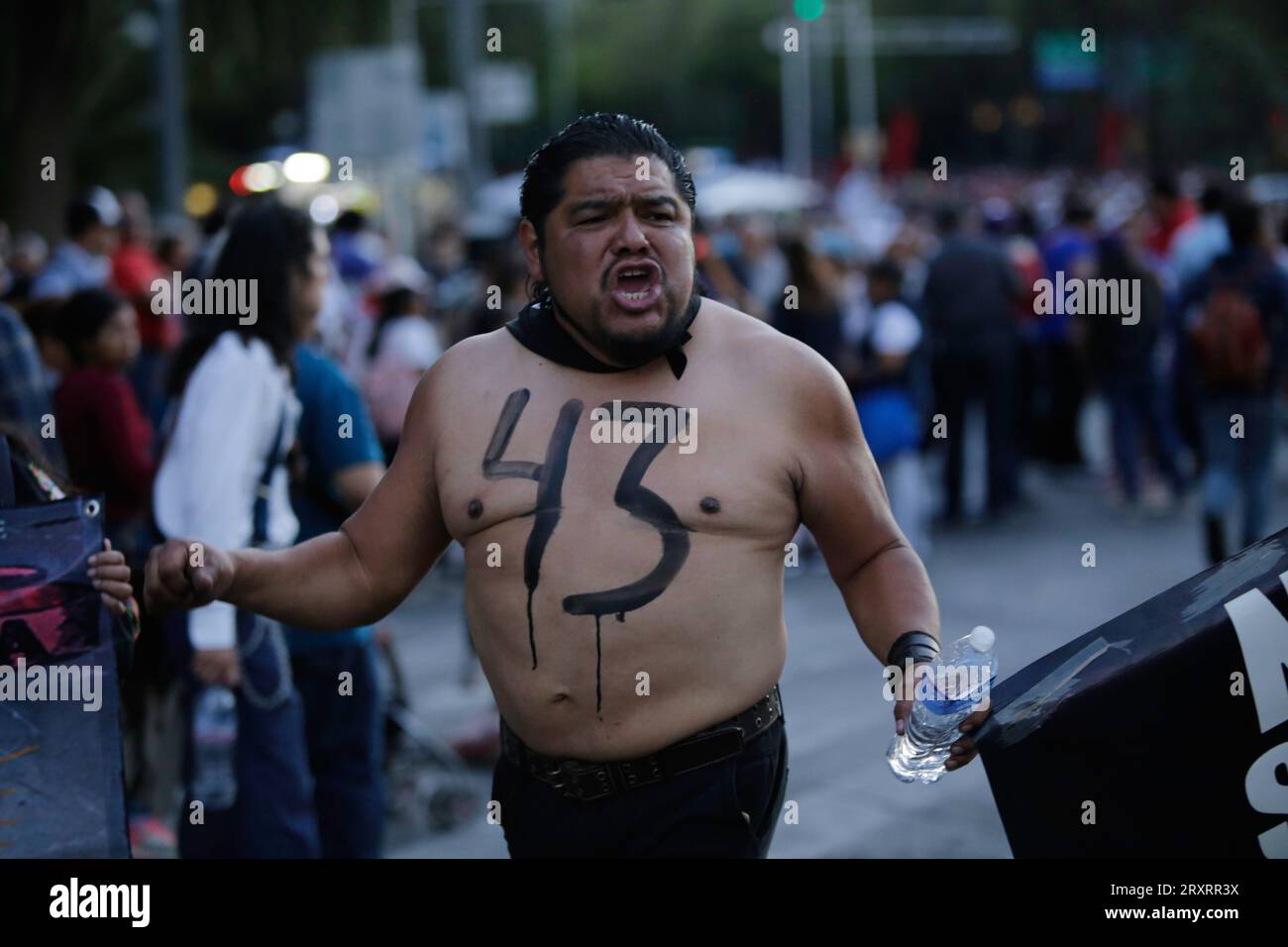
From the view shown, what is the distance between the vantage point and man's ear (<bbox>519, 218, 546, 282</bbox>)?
3.15 meters

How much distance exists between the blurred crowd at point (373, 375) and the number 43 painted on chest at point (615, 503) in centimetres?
119

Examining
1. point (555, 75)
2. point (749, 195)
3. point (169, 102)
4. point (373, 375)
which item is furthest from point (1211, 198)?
point (555, 75)

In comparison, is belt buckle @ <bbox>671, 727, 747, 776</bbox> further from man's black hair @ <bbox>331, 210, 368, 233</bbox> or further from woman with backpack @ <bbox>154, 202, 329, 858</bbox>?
man's black hair @ <bbox>331, 210, 368, 233</bbox>

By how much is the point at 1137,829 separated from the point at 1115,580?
23.2 feet

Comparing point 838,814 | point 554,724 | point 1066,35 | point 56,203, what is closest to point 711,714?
point 554,724

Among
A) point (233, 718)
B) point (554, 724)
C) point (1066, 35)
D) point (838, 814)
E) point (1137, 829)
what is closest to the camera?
point (1137, 829)

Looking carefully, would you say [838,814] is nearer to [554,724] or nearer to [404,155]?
[554,724]

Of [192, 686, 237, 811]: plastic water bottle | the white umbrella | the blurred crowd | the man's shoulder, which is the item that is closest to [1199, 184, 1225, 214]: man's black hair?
the blurred crowd

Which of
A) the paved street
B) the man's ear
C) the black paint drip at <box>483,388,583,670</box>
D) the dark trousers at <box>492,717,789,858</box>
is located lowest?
the paved street

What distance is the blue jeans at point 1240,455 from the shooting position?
891 centimetres

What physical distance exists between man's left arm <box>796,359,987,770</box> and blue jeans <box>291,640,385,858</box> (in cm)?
199

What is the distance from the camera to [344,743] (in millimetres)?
4750

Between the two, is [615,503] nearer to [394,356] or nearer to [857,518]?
[857,518]
